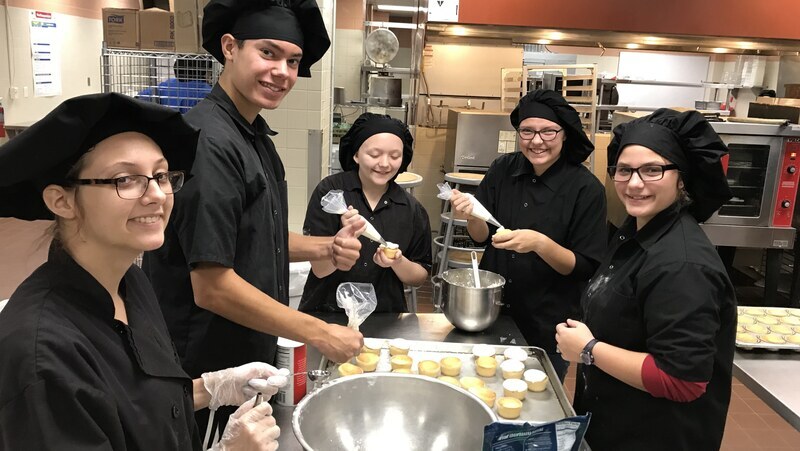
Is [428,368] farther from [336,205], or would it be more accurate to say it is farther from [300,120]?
[300,120]

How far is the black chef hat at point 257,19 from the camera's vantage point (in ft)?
5.62

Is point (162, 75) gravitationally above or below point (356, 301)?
above

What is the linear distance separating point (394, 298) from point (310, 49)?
1.08m

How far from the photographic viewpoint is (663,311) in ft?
5.05

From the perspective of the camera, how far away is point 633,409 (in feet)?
5.57

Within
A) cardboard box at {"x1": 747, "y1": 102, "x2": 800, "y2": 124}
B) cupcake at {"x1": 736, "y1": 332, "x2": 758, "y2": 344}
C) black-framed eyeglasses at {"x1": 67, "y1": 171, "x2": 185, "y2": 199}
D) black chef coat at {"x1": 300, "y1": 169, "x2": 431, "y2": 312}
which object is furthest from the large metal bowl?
cardboard box at {"x1": 747, "y1": 102, "x2": 800, "y2": 124}

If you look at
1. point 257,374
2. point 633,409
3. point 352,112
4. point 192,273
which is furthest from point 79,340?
point 352,112

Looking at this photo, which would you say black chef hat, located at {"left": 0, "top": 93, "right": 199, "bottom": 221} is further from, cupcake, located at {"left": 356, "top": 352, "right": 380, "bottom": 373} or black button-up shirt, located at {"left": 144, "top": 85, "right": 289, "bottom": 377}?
cupcake, located at {"left": 356, "top": 352, "right": 380, "bottom": 373}

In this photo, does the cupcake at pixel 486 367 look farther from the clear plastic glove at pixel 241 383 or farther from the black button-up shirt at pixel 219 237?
the clear plastic glove at pixel 241 383

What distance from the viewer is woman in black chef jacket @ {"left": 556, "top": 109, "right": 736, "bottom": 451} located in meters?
1.53

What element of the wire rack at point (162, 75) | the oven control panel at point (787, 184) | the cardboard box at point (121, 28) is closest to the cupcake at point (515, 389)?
the wire rack at point (162, 75)

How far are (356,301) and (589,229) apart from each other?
990mm

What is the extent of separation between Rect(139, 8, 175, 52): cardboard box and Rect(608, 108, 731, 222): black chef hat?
2.84 m

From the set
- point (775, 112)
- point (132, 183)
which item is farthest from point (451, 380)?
point (775, 112)
